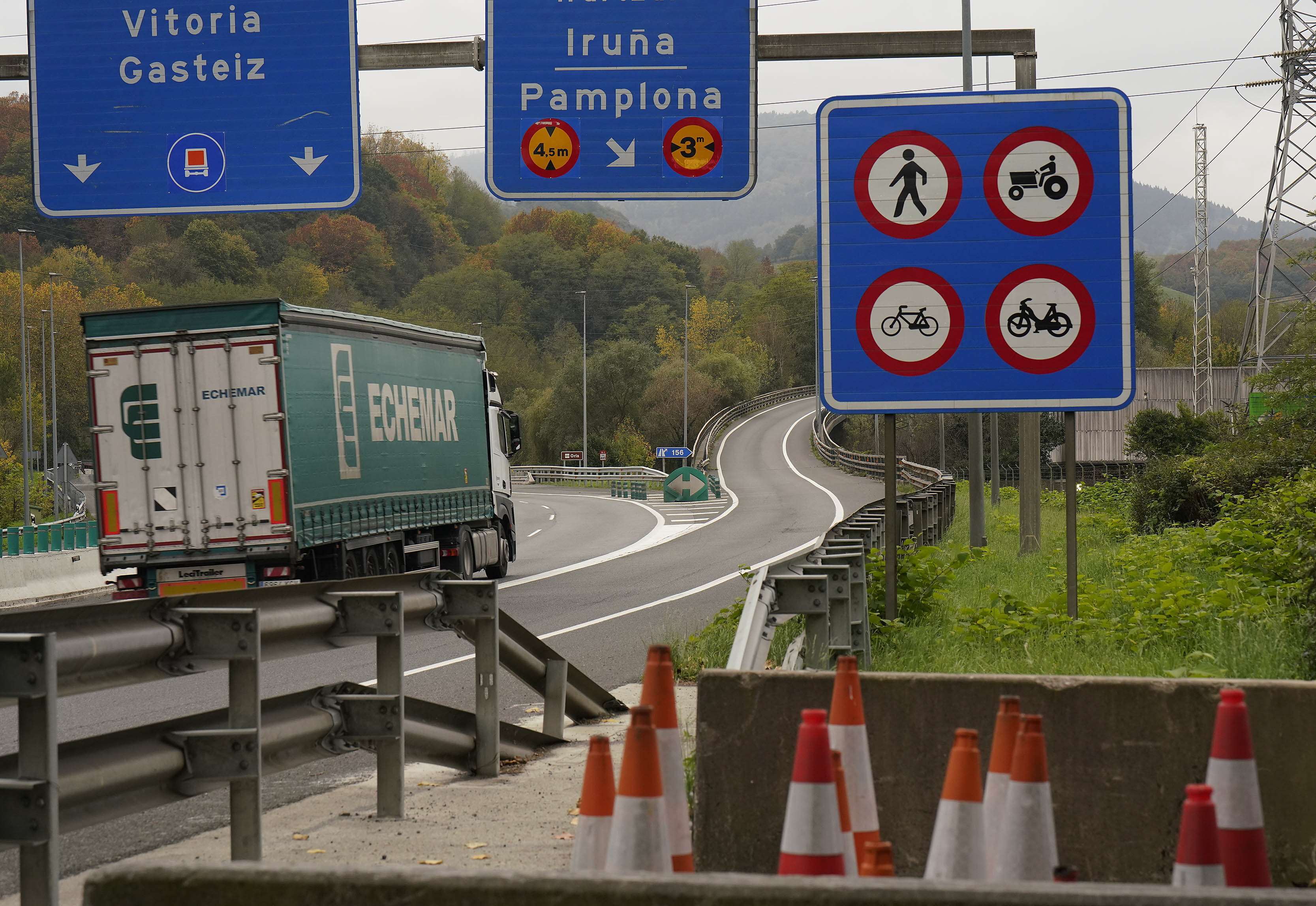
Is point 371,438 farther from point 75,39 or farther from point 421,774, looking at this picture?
point 421,774

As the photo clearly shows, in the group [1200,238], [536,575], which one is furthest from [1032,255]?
[1200,238]

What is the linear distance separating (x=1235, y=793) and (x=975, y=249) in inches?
197

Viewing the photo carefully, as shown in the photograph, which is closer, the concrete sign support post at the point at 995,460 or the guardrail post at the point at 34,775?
the guardrail post at the point at 34,775

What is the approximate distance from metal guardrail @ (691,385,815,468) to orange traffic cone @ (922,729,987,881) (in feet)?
236

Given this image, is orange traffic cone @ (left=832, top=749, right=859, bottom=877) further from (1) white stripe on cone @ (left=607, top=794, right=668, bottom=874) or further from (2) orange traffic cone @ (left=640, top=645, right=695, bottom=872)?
(2) orange traffic cone @ (left=640, top=645, right=695, bottom=872)

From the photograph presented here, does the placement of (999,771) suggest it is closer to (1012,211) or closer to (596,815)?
(596,815)

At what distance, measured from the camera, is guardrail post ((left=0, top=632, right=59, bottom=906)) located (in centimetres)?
409

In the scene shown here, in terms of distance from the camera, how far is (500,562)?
82.5 ft

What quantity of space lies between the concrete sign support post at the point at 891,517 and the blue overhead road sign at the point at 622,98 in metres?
3.95

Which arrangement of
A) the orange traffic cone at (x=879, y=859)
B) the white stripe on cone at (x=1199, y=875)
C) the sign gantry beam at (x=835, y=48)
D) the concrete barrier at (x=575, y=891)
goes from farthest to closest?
the sign gantry beam at (x=835, y=48), the white stripe on cone at (x=1199, y=875), the orange traffic cone at (x=879, y=859), the concrete barrier at (x=575, y=891)

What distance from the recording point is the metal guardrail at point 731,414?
272 ft

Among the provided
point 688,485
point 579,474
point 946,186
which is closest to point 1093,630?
point 946,186

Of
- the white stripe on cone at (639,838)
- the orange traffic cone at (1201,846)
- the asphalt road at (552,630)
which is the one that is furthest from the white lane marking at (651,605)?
the orange traffic cone at (1201,846)

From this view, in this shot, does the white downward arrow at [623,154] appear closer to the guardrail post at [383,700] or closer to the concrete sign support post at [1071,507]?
the concrete sign support post at [1071,507]
